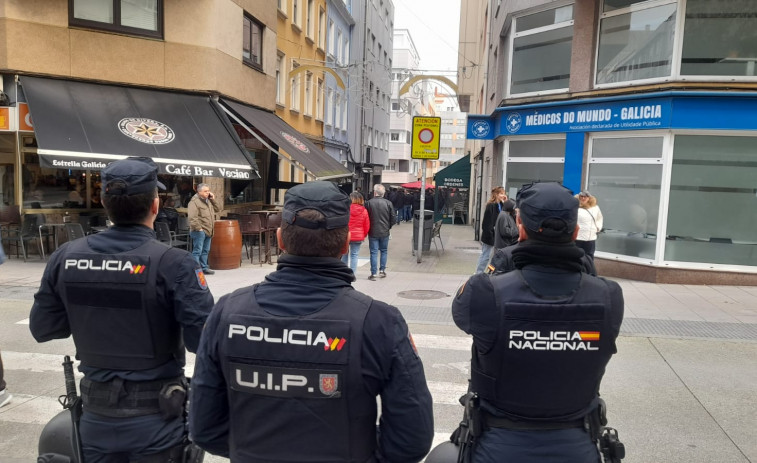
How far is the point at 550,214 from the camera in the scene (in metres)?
2.50

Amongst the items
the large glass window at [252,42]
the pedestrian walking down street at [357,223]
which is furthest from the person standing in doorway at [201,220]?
the large glass window at [252,42]

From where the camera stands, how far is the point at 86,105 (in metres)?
12.0

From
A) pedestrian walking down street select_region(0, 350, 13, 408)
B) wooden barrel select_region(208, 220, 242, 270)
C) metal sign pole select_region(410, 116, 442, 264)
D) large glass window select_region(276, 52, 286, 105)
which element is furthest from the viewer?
large glass window select_region(276, 52, 286, 105)

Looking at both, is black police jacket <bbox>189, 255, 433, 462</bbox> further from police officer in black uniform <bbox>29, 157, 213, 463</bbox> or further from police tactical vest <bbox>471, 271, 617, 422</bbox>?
police officer in black uniform <bbox>29, 157, 213, 463</bbox>

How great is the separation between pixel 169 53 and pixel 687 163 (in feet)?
36.8

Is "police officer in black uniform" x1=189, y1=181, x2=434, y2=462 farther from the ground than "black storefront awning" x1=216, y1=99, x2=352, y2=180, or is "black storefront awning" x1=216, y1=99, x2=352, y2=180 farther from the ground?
"black storefront awning" x1=216, y1=99, x2=352, y2=180

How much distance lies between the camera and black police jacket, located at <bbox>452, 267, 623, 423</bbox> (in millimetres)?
2375

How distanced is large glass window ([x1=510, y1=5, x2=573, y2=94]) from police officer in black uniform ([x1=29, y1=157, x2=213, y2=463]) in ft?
41.1

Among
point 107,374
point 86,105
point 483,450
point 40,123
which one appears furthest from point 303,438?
point 86,105

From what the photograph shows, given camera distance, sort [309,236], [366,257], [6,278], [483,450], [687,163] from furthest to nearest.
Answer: [366,257], [687,163], [6,278], [483,450], [309,236]

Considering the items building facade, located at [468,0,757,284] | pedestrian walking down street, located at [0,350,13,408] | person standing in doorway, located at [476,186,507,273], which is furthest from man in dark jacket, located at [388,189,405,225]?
pedestrian walking down street, located at [0,350,13,408]

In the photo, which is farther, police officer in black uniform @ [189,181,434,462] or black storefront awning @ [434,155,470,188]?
black storefront awning @ [434,155,470,188]

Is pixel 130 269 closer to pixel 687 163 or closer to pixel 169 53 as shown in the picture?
pixel 687 163

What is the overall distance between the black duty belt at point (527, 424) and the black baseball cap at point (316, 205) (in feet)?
3.51
